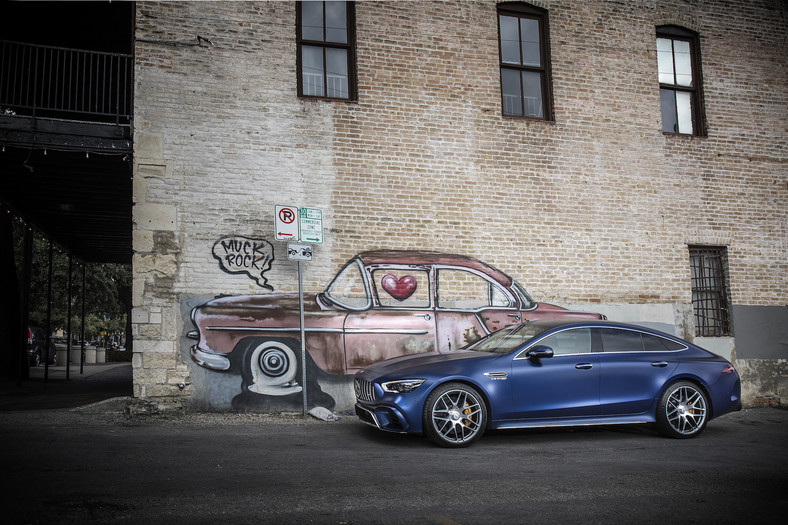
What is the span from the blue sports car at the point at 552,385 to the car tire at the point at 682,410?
0.01 meters

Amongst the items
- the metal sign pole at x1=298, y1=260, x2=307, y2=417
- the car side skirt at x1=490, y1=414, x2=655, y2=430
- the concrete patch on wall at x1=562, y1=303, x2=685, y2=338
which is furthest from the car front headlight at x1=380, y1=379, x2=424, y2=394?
the concrete patch on wall at x1=562, y1=303, x2=685, y2=338

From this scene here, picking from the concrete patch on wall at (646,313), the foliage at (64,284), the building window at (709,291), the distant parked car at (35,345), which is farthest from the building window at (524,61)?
the foliage at (64,284)

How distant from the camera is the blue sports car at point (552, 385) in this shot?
22.8ft

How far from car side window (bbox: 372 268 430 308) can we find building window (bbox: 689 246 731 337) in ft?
17.7

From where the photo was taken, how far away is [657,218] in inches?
468

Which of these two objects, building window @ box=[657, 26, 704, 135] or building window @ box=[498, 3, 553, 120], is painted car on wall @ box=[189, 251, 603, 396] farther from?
building window @ box=[657, 26, 704, 135]

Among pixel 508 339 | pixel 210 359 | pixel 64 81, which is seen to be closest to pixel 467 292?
pixel 508 339

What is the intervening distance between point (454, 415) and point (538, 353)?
120 cm

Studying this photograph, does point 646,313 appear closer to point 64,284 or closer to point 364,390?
point 364,390

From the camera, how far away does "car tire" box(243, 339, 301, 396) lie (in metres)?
9.58

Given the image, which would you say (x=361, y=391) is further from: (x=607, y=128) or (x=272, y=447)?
(x=607, y=128)

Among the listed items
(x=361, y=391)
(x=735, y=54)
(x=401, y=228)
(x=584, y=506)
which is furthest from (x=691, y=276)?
(x=584, y=506)

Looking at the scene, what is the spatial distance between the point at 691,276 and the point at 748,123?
3411 mm

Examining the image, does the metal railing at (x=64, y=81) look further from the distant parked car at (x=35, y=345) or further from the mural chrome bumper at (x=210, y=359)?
the distant parked car at (x=35, y=345)
